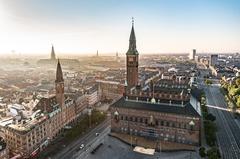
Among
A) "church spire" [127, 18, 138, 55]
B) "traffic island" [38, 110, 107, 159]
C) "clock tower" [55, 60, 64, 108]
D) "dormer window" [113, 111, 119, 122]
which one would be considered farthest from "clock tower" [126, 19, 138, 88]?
"clock tower" [55, 60, 64, 108]

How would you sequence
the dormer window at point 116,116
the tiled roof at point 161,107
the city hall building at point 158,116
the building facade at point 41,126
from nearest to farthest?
the building facade at point 41,126, the city hall building at point 158,116, the tiled roof at point 161,107, the dormer window at point 116,116

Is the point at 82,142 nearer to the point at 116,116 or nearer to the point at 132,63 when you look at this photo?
the point at 116,116

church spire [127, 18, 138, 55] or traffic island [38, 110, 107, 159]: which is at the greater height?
church spire [127, 18, 138, 55]

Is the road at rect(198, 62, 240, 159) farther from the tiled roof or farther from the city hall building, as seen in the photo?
the tiled roof

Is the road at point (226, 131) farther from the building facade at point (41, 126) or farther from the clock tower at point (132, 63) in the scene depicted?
the building facade at point (41, 126)

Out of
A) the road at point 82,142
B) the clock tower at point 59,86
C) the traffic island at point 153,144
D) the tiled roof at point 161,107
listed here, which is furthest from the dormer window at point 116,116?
the clock tower at point 59,86

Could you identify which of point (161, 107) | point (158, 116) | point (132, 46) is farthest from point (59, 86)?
point (161, 107)

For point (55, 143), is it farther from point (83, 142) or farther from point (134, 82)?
point (134, 82)
